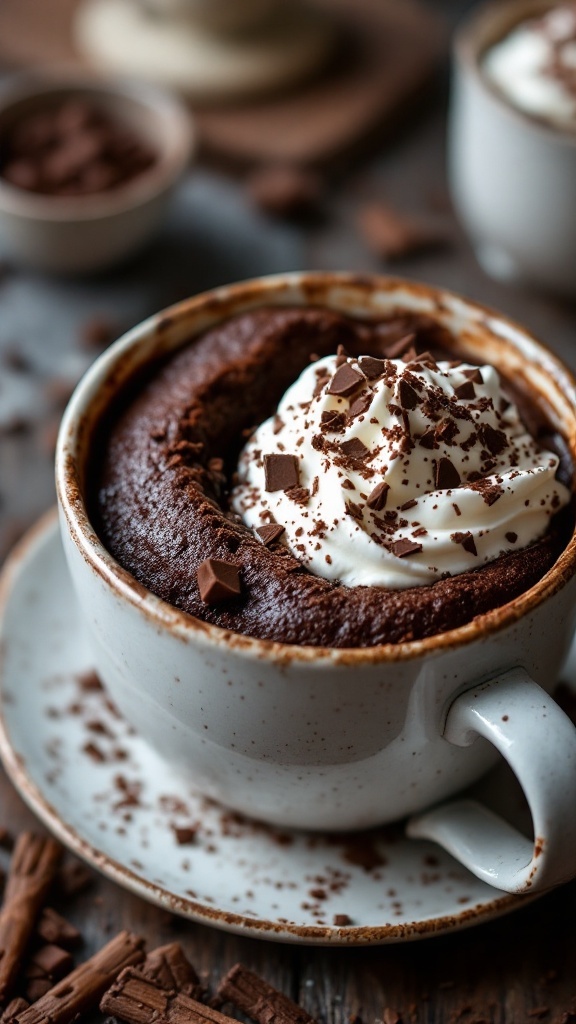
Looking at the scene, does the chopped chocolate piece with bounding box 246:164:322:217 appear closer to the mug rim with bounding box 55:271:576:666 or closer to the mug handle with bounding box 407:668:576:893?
the mug rim with bounding box 55:271:576:666

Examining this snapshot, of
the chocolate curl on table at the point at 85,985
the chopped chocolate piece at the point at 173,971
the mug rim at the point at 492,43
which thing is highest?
the mug rim at the point at 492,43

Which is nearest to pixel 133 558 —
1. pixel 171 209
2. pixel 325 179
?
pixel 171 209

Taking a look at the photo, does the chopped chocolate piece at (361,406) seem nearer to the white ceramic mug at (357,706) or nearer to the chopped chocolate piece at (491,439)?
the chopped chocolate piece at (491,439)

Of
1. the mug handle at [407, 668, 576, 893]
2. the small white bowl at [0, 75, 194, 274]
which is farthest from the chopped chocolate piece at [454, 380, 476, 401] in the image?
the small white bowl at [0, 75, 194, 274]

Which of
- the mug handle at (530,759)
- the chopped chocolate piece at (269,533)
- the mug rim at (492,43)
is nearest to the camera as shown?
the mug handle at (530,759)

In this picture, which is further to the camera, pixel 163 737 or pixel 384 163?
pixel 384 163

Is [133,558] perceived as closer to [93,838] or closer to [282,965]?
[93,838]

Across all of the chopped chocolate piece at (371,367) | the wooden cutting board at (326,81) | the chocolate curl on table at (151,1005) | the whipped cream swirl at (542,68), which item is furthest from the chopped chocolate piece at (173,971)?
the wooden cutting board at (326,81)
